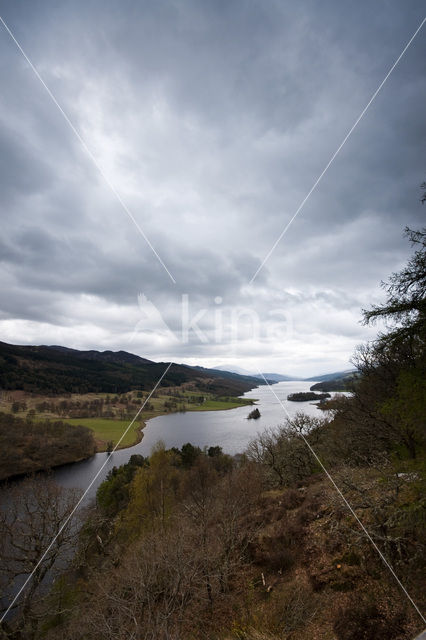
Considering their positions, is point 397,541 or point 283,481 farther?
point 283,481

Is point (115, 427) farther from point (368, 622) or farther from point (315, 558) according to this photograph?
point (368, 622)

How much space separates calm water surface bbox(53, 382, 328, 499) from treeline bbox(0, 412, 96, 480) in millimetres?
2194

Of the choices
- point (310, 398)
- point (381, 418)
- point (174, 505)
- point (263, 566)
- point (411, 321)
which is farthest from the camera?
point (310, 398)

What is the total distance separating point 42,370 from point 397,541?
416 feet

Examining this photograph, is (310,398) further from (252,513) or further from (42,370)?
(42,370)

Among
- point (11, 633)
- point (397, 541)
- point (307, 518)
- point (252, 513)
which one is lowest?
point (11, 633)

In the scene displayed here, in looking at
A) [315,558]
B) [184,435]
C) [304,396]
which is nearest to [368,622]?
[315,558]

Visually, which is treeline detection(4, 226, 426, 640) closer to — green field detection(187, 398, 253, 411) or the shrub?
the shrub

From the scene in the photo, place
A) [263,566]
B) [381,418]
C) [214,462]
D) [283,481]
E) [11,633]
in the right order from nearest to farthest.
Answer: [11,633], [263,566], [381,418], [283,481], [214,462]

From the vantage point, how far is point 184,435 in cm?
5962

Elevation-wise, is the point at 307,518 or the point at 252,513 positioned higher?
the point at 307,518

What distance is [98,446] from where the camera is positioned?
50250 millimetres

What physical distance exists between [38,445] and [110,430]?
13.3m

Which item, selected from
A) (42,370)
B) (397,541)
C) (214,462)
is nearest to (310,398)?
(214,462)
